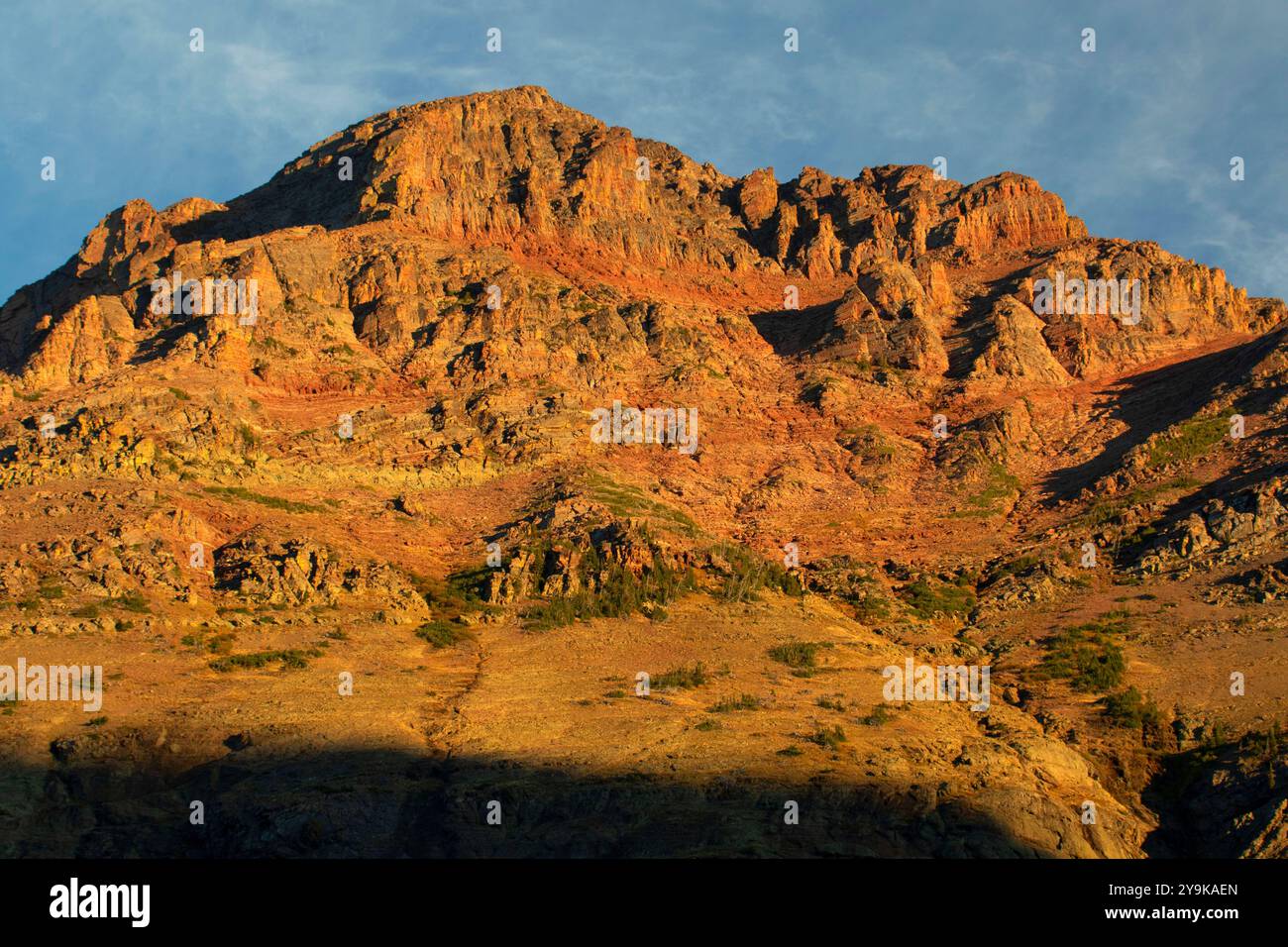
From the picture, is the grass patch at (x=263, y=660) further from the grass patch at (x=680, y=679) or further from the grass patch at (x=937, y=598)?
the grass patch at (x=937, y=598)

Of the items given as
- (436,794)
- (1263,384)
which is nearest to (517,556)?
(436,794)

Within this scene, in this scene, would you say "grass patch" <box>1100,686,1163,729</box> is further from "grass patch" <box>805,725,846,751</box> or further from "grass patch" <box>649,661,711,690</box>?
"grass patch" <box>649,661,711,690</box>

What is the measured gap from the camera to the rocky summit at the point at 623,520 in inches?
1594

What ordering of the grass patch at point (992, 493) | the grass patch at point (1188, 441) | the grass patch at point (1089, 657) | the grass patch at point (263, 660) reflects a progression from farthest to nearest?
the grass patch at point (992, 493)
the grass patch at point (1188, 441)
the grass patch at point (1089, 657)
the grass patch at point (263, 660)

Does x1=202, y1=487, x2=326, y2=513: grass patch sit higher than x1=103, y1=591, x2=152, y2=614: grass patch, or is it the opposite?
x1=202, y1=487, x2=326, y2=513: grass patch

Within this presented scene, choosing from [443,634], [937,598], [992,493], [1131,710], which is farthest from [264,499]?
[1131,710]

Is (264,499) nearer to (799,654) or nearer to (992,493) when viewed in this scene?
(799,654)

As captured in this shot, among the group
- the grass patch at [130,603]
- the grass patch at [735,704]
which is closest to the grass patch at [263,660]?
the grass patch at [130,603]

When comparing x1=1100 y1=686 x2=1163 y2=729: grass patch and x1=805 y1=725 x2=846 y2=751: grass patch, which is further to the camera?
x1=1100 y1=686 x2=1163 y2=729: grass patch

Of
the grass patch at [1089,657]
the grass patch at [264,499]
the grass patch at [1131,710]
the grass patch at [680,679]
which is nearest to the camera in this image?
the grass patch at [1131,710]

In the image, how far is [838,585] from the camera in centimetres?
6500

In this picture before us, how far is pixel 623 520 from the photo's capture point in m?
64.1

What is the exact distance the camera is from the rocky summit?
40.5 meters

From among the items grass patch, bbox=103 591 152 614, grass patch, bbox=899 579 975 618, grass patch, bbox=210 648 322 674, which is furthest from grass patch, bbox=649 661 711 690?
grass patch, bbox=103 591 152 614
